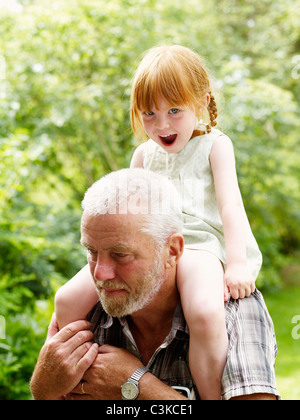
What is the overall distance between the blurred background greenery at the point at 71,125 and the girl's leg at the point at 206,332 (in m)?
2.46

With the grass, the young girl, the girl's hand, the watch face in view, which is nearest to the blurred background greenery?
the grass

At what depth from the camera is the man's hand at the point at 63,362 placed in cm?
188

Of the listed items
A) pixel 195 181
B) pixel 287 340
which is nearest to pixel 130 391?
pixel 195 181

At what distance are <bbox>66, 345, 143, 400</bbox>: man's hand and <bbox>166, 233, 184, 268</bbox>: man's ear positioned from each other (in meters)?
0.39

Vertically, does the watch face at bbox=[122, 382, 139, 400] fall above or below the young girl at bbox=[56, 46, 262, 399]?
below

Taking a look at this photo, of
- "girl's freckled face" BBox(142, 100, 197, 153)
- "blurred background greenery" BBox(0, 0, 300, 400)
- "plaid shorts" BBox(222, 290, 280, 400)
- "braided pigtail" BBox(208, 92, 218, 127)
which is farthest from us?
"blurred background greenery" BBox(0, 0, 300, 400)

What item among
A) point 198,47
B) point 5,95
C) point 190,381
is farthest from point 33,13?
point 190,381

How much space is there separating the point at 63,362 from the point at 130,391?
28 cm

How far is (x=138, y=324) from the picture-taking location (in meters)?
2.00

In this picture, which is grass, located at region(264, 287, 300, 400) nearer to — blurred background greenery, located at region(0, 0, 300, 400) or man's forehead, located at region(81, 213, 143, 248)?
blurred background greenery, located at region(0, 0, 300, 400)

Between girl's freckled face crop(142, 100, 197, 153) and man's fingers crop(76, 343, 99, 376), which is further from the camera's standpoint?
girl's freckled face crop(142, 100, 197, 153)

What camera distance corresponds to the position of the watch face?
1801 millimetres

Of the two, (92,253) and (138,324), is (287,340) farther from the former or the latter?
(92,253)

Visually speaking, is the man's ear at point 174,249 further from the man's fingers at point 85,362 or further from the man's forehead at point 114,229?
the man's fingers at point 85,362
